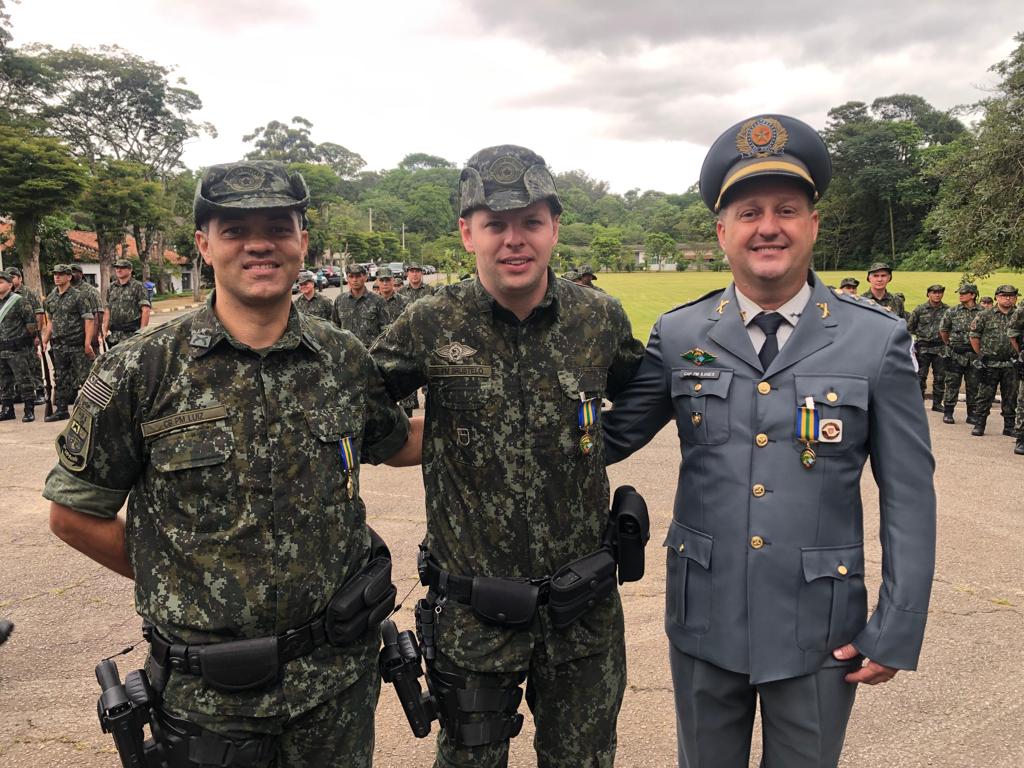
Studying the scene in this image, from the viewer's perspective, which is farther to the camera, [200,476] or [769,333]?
[769,333]

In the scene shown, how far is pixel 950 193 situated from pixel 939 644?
1699cm

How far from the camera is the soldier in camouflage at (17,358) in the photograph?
9.77m

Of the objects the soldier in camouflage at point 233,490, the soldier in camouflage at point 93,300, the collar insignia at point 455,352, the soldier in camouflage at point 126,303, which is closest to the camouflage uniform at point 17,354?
the soldier in camouflage at point 93,300

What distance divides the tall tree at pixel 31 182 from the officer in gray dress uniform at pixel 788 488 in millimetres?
29985

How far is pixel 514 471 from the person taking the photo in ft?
7.23

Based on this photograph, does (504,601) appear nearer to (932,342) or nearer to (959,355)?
(959,355)

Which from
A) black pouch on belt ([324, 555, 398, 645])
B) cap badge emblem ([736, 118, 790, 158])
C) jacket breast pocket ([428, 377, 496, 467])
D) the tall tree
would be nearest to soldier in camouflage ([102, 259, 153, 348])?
jacket breast pocket ([428, 377, 496, 467])

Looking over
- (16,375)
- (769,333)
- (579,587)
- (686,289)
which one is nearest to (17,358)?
(16,375)

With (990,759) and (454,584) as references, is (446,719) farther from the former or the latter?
(990,759)

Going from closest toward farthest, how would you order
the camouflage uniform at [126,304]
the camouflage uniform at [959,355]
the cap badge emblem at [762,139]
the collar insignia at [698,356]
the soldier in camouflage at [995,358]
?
the cap badge emblem at [762,139], the collar insignia at [698,356], the soldier in camouflage at [995,358], the camouflage uniform at [959,355], the camouflage uniform at [126,304]

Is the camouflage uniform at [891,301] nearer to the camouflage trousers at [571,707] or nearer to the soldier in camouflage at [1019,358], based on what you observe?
the soldier in camouflage at [1019,358]

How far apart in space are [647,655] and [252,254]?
2.88 meters

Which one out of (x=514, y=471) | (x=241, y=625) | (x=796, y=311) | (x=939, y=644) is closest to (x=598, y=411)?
(x=514, y=471)

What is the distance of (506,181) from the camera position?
6.93 ft
